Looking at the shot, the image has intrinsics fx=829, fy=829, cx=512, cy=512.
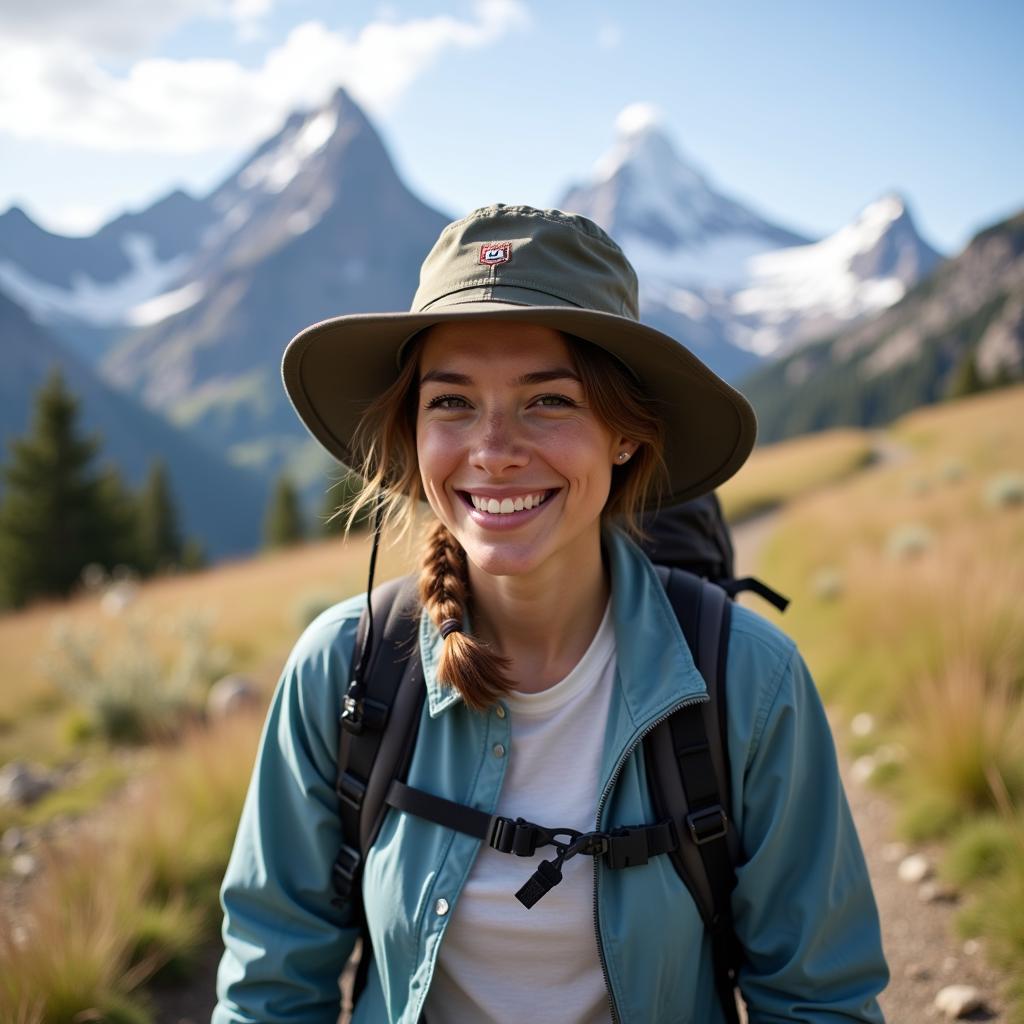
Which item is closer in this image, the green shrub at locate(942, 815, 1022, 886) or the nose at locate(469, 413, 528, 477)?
the nose at locate(469, 413, 528, 477)

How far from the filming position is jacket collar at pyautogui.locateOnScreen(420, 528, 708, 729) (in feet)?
6.15

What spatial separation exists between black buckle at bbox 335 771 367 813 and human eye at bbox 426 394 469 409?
2.98 ft

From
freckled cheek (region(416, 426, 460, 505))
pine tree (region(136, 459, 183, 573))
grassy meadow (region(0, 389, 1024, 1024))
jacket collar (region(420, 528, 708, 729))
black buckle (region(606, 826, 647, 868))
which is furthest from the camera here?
pine tree (region(136, 459, 183, 573))

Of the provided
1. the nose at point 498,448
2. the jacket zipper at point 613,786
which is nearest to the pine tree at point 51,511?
the nose at point 498,448

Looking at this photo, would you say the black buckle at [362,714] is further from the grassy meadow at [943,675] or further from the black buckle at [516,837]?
the grassy meadow at [943,675]

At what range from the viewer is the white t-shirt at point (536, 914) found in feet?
6.06

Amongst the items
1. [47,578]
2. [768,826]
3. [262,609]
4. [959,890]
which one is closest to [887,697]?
[959,890]

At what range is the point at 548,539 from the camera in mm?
1958

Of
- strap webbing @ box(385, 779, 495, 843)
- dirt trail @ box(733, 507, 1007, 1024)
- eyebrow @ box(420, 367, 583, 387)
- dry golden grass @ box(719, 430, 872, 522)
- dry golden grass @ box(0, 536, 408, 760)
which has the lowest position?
dirt trail @ box(733, 507, 1007, 1024)

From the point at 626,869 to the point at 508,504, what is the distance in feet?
2.77

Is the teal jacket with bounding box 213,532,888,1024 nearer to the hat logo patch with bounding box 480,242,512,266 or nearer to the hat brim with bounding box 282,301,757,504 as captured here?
the hat brim with bounding box 282,301,757,504

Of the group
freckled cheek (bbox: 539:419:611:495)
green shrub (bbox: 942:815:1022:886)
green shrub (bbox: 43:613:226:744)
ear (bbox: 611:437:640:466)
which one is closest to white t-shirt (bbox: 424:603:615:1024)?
freckled cheek (bbox: 539:419:611:495)

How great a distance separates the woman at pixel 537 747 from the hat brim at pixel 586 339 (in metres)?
0.01

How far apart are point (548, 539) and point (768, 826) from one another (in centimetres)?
81
